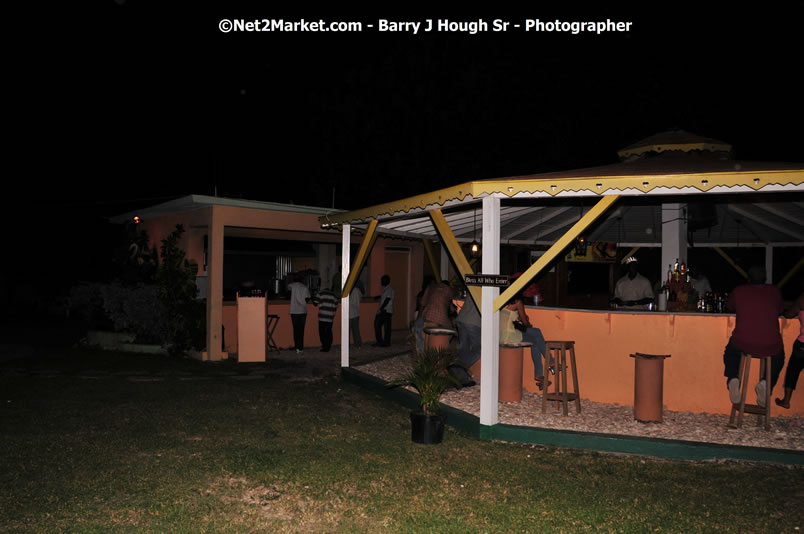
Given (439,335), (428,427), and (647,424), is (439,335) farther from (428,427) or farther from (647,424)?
(647,424)

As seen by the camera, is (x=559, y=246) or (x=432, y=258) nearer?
(x=559, y=246)

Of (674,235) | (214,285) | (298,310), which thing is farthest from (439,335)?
(214,285)

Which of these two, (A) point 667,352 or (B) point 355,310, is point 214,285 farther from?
(A) point 667,352

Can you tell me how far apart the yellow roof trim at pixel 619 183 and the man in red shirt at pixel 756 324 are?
1.53 m

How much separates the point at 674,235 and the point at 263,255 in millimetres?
12762

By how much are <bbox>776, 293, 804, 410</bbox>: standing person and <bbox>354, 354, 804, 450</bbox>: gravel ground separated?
262 millimetres

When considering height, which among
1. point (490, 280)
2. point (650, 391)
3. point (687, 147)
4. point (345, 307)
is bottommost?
point (650, 391)

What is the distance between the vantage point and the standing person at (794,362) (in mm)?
6965

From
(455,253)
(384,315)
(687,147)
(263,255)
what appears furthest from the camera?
(263,255)

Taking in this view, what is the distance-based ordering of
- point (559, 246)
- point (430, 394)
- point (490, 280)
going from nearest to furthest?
point (430, 394) < point (559, 246) < point (490, 280)

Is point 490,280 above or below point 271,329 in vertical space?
above

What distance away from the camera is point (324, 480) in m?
5.33

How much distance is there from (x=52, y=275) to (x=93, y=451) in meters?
21.2

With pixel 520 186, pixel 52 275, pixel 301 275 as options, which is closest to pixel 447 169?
pixel 301 275
